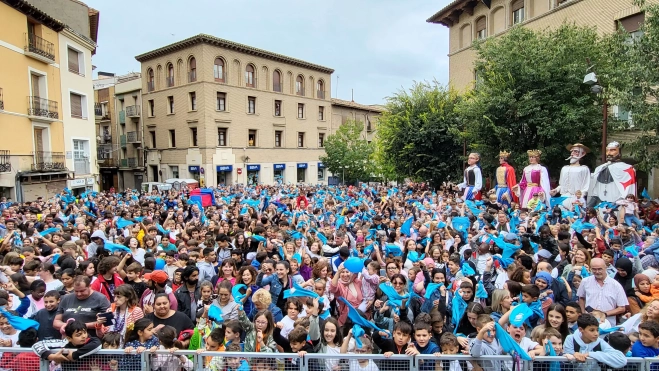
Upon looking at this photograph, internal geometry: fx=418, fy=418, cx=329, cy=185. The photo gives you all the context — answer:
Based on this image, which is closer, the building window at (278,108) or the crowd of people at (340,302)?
the crowd of people at (340,302)

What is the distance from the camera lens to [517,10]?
2308 cm

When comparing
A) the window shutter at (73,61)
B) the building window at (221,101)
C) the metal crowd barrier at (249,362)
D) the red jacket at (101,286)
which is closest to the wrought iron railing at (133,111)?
the building window at (221,101)

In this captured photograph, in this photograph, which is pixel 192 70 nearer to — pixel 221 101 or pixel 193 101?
pixel 193 101

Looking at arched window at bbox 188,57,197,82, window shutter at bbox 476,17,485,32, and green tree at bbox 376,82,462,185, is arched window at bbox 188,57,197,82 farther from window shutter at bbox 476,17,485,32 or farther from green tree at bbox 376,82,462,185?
window shutter at bbox 476,17,485,32

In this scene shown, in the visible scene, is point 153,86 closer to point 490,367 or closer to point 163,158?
point 163,158

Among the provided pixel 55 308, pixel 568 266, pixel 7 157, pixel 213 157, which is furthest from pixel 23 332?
pixel 213 157

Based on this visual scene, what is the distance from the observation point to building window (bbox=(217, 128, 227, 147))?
1379 inches

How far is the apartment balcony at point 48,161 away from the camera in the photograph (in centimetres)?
2127

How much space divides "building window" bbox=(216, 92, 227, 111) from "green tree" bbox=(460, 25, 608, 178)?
23861 mm

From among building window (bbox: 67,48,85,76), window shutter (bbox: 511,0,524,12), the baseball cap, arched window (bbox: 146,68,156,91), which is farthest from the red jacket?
arched window (bbox: 146,68,156,91)

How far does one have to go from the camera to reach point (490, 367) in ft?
11.1

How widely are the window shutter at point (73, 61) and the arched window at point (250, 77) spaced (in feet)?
46.4

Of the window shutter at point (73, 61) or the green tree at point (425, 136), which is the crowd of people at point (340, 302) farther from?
the window shutter at point (73, 61)

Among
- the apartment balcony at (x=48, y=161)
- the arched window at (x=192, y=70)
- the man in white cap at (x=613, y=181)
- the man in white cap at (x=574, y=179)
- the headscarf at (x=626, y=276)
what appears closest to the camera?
the headscarf at (x=626, y=276)
